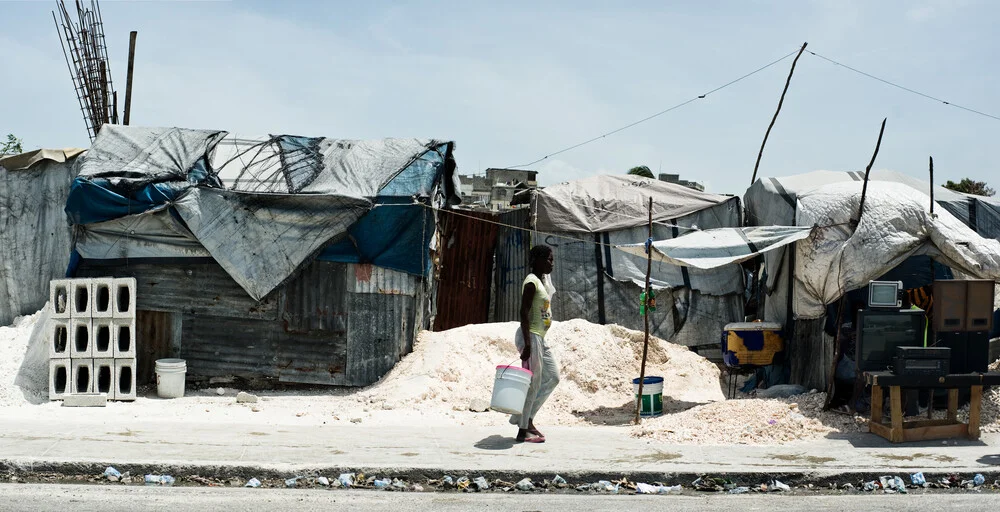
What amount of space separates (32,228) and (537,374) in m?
7.84

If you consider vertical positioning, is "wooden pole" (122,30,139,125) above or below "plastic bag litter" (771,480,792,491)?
above

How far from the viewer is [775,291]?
1130 centimetres

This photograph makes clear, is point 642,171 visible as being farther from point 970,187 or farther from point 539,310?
point 539,310

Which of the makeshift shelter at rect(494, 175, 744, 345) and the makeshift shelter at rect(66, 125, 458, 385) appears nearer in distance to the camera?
the makeshift shelter at rect(66, 125, 458, 385)

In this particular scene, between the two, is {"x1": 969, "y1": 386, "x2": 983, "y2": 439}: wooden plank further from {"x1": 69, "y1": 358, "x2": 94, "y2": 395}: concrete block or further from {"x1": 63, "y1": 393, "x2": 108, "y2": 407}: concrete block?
{"x1": 69, "y1": 358, "x2": 94, "y2": 395}: concrete block

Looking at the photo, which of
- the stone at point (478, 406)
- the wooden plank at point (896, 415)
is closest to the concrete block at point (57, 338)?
the stone at point (478, 406)

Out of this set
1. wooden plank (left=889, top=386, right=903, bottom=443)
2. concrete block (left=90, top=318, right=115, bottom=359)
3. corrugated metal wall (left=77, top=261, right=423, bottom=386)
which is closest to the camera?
wooden plank (left=889, top=386, right=903, bottom=443)

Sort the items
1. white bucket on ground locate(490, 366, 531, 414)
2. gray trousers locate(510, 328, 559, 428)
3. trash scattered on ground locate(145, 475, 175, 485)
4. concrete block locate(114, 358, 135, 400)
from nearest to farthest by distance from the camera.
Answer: trash scattered on ground locate(145, 475, 175, 485)
white bucket on ground locate(490, 366, 531, 414)
gray trousers locate(510, 328, 559, 428)
concrete block locate(114, 358, 135, 400)

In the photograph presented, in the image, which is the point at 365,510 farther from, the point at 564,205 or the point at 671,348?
the point at 564,205

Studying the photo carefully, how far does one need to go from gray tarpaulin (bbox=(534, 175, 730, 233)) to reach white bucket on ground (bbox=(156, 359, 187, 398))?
237 inches

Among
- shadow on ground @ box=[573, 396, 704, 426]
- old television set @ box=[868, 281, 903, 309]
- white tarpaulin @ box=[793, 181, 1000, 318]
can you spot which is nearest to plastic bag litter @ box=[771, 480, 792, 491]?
old television set @ box=[868, 281, 903, 309]

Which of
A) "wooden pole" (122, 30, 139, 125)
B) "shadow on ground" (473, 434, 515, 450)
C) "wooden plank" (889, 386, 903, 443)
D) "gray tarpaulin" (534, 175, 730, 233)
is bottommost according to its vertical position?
"shadow on ground" (473, 434, 515, 450)

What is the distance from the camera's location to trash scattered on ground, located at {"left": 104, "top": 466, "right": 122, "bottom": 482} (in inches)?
264

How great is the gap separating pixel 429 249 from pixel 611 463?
5.25 metres
